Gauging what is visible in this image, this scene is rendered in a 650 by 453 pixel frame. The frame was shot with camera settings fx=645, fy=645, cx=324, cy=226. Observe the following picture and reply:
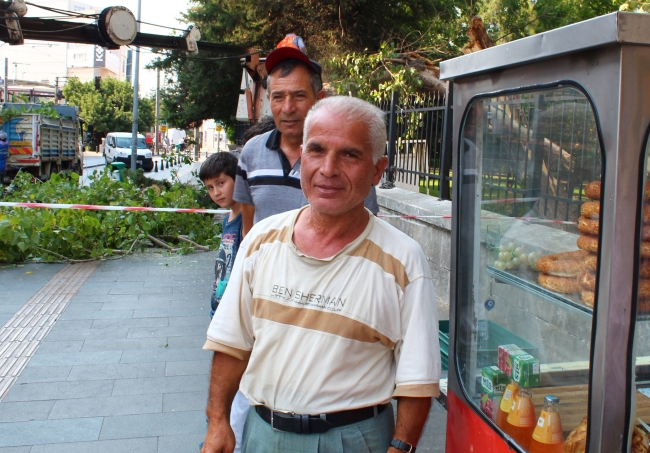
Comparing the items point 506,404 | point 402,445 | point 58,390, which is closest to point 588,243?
point 506,404

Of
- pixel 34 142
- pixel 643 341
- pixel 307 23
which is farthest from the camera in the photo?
pixel 34 142

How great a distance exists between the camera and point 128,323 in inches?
233

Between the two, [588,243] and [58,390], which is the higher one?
[588,243]

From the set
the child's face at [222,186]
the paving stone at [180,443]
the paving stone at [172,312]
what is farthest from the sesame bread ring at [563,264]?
the paving stone at [172,312]

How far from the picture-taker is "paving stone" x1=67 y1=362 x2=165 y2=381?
4.63m

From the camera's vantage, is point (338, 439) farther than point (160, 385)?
No

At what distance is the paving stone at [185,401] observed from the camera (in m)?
4.16

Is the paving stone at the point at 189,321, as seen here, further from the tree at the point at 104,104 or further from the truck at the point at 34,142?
the tree at the point at 104,104

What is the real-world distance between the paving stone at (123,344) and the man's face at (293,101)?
3.34 m

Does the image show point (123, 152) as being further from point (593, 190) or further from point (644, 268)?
point (644, 268)

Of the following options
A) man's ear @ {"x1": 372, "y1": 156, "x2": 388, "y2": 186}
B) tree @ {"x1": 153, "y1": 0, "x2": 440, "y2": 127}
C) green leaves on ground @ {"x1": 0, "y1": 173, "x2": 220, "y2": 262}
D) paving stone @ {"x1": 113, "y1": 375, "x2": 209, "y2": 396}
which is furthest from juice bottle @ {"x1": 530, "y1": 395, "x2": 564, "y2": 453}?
tree @ {"x1": 153, "y1": 0, "x2": 440, "y2": 127}

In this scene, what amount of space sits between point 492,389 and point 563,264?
50 centimetres

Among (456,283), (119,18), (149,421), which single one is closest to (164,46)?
(119,18)

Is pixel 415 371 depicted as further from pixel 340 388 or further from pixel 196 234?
pixel 196 234
